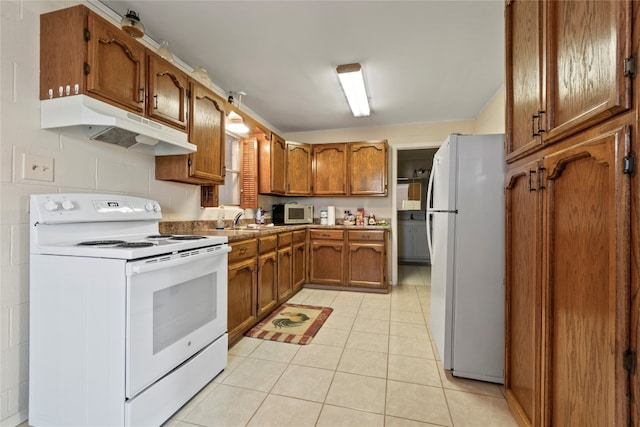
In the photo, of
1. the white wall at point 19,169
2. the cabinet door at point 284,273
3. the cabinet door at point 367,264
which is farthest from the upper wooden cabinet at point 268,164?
the white wall at point 19,169

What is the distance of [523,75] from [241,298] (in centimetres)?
237

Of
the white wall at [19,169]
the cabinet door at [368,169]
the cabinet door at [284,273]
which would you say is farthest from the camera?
the cabinet door at [368,169]

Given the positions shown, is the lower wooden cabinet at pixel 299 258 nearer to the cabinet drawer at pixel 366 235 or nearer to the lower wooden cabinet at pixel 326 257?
the lower wooden cabinet at pixel 326 257

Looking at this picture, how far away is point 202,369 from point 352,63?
264 cm

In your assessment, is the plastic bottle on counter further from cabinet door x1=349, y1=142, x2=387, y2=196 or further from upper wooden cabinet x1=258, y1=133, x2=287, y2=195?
cabinet door x1=349, y1=142, x2=387, y2=196

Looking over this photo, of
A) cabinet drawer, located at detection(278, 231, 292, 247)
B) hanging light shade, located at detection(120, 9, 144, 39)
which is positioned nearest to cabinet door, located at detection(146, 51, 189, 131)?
hanging light shade, located at detection(120, 9, 144, 39)

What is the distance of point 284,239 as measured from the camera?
3275mm

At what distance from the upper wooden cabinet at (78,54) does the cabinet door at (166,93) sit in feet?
0.78

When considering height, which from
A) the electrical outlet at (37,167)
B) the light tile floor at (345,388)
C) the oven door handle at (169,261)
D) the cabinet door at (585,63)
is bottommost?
the light tile floor at (345,388)

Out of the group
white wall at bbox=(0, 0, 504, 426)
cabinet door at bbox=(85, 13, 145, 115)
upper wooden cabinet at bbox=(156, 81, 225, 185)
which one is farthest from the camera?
upper wooden cabinet at bbox=(156, 81, 225, 185)

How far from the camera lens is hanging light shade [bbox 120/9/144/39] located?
176cm

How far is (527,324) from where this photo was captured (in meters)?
1.32

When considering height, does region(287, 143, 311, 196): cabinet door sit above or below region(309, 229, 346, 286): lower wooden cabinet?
above

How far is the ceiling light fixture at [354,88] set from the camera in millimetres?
2561
